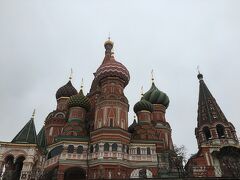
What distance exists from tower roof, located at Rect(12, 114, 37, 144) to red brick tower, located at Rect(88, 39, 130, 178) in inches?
275

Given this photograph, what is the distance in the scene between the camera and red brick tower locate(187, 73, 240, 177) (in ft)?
111

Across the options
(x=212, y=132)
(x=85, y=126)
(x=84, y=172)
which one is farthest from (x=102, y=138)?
(x=212, y=132)

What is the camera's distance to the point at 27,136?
3400 cm

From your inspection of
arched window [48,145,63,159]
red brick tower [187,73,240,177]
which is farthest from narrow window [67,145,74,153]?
red brick tower [187,73,240,177]

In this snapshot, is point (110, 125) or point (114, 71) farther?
point (114, 71)

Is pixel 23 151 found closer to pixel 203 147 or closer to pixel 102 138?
pixel 102 138

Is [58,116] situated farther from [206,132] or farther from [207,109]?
[207,109]

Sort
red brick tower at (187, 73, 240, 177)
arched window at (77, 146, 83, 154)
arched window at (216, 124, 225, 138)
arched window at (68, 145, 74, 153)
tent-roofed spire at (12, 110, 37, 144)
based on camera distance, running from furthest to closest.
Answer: arched window at (216, 124, 225, 138) < red brick tower at (187, 73, 240, 177) < tent-roofed spire at (12, 110, 37, 144) < arched window at (77, 146, 83, 154) < arched window at (68, 145, 74, 153)

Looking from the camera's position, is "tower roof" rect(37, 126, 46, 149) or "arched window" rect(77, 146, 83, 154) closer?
"arched window" rect(77, 146, 83, 154)

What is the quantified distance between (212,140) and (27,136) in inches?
920

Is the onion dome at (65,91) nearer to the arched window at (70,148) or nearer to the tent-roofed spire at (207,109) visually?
the arched window at (70,148)

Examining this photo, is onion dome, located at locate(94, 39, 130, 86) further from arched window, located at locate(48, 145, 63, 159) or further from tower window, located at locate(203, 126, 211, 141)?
tower window, located at locate(203, 126, 211, 141)

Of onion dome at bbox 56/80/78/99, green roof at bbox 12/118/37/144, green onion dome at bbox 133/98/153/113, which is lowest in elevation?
green roof at bbox 12/118/37/144

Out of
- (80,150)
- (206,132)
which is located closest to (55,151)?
(80,150)
